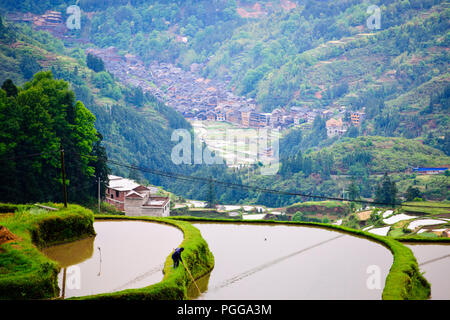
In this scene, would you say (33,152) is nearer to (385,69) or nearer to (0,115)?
(0,115)

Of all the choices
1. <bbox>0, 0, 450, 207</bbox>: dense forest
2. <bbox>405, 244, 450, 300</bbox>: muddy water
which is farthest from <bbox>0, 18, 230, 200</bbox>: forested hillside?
<bbox>405, 244, 450, 300</bbox>: muddy water

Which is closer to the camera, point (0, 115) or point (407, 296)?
point (407, 296)

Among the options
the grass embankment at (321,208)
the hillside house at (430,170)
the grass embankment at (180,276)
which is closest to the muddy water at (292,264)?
the grass embankment at (180,276)

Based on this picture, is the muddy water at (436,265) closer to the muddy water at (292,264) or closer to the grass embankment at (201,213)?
the muddy water at (292,264)

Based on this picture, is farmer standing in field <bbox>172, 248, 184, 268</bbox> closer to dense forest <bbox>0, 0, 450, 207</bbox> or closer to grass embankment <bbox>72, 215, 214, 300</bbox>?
grass embankment <bbox>72, 215, 214, 300</bbox>

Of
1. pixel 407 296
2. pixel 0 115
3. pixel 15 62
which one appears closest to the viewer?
pixel 407 296
